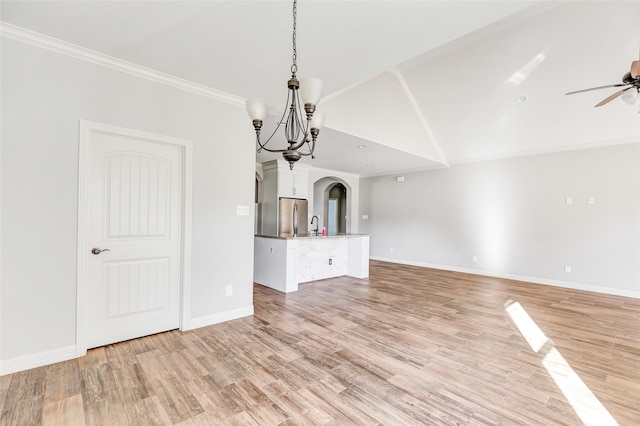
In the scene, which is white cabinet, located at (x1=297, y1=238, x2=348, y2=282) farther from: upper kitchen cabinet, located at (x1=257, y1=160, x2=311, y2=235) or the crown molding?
the crown molding

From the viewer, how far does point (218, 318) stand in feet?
10.9

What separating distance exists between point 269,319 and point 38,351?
2.06 meters

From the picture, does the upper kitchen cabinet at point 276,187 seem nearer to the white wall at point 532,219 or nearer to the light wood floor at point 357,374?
the white wall at point 532,219

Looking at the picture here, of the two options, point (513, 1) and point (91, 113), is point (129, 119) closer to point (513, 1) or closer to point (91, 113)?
point (91, 113)

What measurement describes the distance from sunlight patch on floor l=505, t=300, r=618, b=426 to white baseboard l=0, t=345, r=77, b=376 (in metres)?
3.89

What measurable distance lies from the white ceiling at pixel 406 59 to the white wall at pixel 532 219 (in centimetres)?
40

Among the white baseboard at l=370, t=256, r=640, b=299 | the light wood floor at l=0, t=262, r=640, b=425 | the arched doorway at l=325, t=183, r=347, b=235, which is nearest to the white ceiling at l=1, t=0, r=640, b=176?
the white baseboard at l=370, t=256, r=640, b=299

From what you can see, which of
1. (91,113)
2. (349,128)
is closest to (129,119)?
(91,113)

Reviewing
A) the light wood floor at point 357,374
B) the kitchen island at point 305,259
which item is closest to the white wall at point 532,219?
the light wood floor at point 357,374

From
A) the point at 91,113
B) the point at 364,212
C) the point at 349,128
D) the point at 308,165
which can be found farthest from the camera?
the point at 364,212

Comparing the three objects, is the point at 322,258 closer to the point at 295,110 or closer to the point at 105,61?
the point at 295,110

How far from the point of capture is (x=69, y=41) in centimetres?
235

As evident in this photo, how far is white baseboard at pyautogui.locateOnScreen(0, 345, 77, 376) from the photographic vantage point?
85.7 inches

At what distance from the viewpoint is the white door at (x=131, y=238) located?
2.61 metres
